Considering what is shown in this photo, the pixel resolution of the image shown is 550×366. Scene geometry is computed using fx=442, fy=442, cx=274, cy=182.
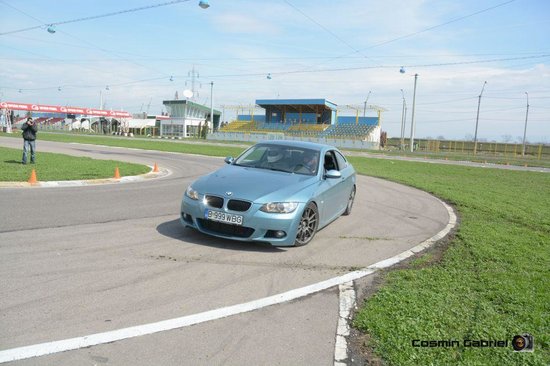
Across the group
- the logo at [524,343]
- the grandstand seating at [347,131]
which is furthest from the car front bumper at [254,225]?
the grandstand seating at [347,131]

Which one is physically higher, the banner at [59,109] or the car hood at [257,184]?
the banner at [59,109]

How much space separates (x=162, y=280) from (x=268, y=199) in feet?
6.11

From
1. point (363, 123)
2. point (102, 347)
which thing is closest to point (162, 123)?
point (363, 123)

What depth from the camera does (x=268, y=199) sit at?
5945mm

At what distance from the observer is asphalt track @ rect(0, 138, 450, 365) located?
3332mm

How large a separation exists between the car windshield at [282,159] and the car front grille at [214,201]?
1.47m

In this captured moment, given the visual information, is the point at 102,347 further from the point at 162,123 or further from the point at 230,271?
the point at 162,123

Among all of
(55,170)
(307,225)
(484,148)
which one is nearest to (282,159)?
(307,225)

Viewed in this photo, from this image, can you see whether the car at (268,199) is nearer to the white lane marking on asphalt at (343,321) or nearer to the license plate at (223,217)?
the license plate at (223,217)

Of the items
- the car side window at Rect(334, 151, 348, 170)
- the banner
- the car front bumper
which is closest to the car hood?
the car front bumper

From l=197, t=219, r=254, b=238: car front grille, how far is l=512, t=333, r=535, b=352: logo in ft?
10.8

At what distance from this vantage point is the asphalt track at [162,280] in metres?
3.33

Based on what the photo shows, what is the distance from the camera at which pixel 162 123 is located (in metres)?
78.7

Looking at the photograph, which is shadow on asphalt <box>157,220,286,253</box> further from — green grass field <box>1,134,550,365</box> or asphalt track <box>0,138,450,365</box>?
green grass field <box>1,134,550,365</box>
